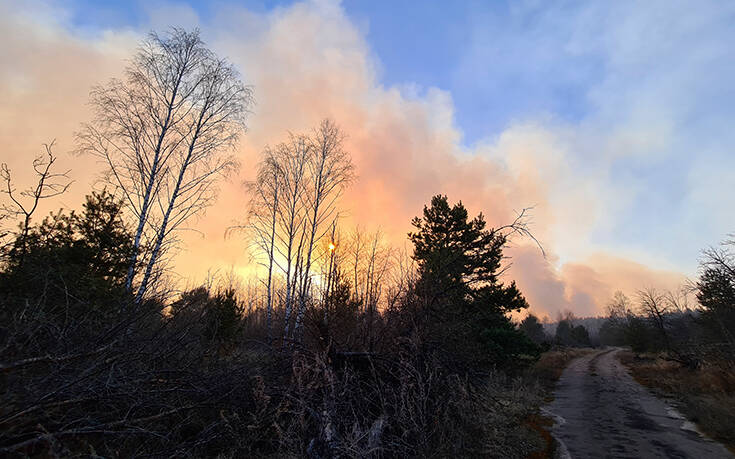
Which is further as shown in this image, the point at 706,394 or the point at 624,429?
the point at 706,394

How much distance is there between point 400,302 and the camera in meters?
6.45

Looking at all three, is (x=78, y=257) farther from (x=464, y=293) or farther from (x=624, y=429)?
(x=624, y=429)

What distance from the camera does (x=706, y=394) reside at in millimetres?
10828

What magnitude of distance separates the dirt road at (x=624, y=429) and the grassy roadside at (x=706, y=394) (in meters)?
0.34

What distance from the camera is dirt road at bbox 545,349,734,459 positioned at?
5.74 m

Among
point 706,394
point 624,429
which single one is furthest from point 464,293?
point 706,394

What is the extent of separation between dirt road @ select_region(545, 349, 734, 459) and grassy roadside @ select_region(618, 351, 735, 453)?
343 mm

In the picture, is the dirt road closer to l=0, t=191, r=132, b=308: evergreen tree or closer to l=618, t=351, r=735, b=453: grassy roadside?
l=618, t=351, r=735, b=453: grassy roadside

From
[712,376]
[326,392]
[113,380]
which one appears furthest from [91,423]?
[712,376]

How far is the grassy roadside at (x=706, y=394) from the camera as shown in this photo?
6855 mm

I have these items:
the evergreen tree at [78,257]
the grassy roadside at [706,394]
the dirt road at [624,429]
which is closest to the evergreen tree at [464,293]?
the dirt road at [624,429]

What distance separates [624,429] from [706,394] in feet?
22.7

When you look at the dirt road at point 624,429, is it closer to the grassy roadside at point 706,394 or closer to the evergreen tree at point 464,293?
the grassy roadside at point 706,394

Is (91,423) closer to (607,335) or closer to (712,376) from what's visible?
(712,376)
